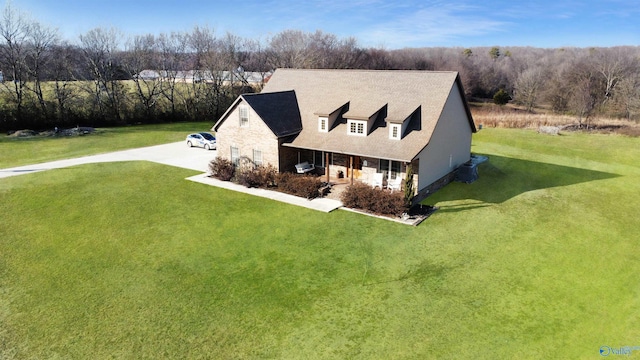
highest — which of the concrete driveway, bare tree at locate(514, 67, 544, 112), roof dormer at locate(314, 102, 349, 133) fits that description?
bare tree at locate(514, 67, 544, 112)

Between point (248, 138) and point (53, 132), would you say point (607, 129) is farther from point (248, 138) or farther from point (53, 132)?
point (53, 132)

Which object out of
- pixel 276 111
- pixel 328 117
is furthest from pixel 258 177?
pixel 328 117

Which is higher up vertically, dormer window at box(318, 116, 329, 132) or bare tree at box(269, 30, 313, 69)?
bare tree at box(269, 30, 313, 69)

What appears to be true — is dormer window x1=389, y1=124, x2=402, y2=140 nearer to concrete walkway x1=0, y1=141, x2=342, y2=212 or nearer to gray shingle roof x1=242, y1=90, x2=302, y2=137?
concrete walkway x1=0, y1=141, x2=342, y2=212

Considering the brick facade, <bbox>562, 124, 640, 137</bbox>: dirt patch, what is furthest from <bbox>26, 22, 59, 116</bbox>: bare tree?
<bbox>562, 124, 640, 137</bbox>: dirt patch

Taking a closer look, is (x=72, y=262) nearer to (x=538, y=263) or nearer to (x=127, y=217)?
(x=127, y=217)

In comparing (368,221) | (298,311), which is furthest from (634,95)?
(298,311)

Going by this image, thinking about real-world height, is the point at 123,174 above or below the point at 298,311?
above
